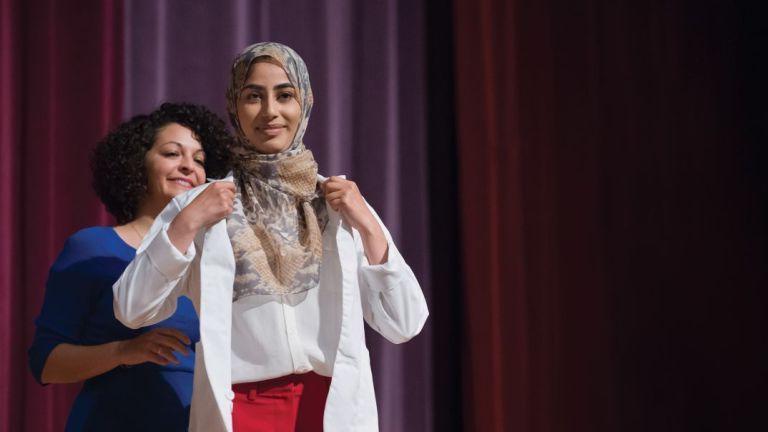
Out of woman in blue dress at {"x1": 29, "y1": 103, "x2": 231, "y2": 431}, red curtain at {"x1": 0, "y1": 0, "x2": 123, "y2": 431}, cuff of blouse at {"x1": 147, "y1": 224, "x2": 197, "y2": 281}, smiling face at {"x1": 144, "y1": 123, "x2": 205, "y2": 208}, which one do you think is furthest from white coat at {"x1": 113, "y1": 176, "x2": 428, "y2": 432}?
red curtain at {"x1": 0, "y1": 0, "x2": 123, "y2": 431}

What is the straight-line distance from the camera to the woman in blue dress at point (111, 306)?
1.73m

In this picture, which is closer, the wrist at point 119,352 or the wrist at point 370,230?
the wrist at point 370,230

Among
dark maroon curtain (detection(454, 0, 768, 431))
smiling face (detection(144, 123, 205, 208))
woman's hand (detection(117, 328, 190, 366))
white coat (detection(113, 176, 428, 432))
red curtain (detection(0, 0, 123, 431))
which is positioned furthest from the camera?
dark maroon curtain (detection(454, 0, 768, 431))

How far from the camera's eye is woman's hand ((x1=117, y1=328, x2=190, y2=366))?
5.38 feet

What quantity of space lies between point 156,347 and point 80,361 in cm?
21

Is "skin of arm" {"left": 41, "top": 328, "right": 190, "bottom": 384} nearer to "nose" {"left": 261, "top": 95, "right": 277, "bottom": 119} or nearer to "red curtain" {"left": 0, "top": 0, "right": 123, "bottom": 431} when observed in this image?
"nose" {"left": 261, "top": 95, "right": 277, "bottom": 119}

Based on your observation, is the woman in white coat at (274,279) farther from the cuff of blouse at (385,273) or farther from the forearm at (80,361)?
the forearm at (80,361)

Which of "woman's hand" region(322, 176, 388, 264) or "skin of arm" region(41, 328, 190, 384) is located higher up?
"woman's hand" region(322, 176, 388, 264)

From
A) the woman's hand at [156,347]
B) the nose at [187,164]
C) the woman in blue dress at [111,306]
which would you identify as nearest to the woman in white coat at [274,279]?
the woman's hand at [156,347]

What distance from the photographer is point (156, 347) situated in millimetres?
1646

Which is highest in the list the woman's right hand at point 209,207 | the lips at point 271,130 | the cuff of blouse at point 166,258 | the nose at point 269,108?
the nose at point 269,108

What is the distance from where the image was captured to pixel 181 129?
2008 millimetres

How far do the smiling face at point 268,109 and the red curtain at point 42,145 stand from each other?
3.70 feet

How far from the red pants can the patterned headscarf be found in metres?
0.14
